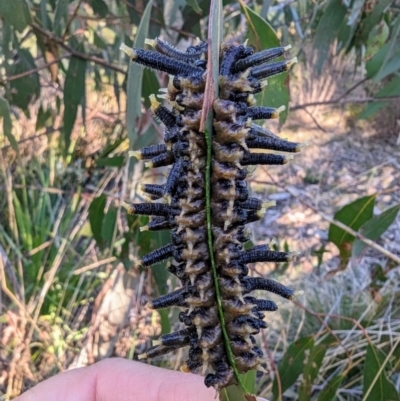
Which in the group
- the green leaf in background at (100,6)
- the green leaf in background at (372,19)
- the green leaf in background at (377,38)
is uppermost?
the green leaf in background at (100,6)

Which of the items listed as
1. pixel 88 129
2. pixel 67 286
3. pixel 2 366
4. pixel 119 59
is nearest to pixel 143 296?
pixel 67 286

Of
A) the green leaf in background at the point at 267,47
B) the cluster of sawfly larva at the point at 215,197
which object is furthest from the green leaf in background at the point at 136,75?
the cluster of sawfly larva at the point at 215,197

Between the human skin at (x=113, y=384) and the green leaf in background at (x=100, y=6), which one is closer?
the human skin at (x=113, y=384)

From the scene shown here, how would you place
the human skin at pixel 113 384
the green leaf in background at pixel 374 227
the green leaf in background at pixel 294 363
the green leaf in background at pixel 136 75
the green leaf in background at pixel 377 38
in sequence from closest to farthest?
the green leaf in background at pixel 136 75 → the human skin at pixel 113 384 → the green leaf in background at pixel 374 227 → the green leaf in background at pixel 294 363 → the green leaf in background at pixel 377 38

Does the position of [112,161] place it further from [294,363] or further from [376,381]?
[376,381]

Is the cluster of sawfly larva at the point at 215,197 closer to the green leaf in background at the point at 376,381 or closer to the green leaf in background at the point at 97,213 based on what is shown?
the green leaf in background at the point at 376,381

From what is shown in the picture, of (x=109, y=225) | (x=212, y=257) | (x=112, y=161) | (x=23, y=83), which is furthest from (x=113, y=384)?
(x=23, y=83)

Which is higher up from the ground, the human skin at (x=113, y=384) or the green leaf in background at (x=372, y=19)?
the green leaf in background at (x=372, y=19)
